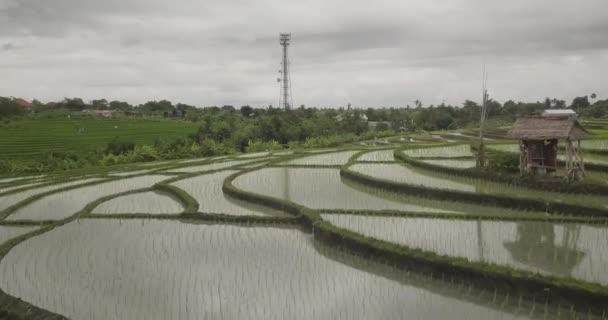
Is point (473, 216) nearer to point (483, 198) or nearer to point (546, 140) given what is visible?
point (483, 198)

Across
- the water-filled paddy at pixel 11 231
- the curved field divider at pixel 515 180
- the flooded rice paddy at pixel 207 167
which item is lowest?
the water-filled paddy at pixel 11 231

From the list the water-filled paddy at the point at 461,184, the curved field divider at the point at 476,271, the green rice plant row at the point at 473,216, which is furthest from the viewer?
the water-filled paddy at the point at 461,184

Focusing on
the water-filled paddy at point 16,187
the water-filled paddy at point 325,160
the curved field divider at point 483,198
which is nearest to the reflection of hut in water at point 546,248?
the curved field divider at point 483,198

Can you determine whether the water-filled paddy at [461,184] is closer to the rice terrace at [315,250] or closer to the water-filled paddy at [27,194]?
the rice terrace at [315,250]

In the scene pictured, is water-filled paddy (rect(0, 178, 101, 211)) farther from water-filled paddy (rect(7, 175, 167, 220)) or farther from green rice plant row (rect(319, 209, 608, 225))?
green rice plant row (rect(319, 209, 608, 225))

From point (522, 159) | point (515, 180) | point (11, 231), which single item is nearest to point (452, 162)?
point (522, 159)

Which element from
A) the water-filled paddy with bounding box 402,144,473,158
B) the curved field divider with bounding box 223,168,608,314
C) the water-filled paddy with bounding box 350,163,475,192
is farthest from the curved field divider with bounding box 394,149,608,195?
the curved field divider with bounding box 223,168,608,314

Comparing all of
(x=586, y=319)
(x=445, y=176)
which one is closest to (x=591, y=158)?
(x=445, y=176)
